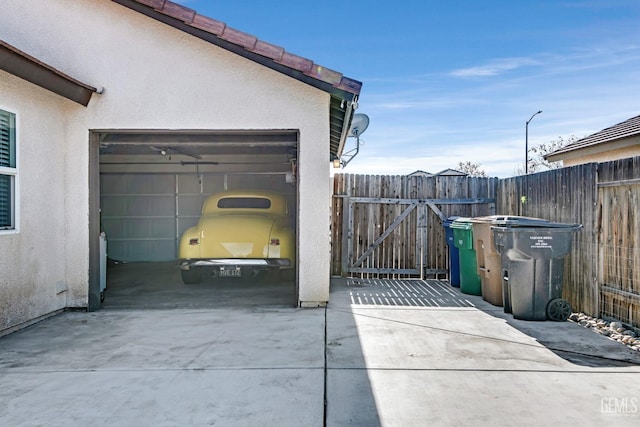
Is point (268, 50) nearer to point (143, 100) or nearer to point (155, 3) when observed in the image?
point (155, 3)

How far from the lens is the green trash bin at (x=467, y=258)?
870 cm

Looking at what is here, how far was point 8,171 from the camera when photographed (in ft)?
20.1

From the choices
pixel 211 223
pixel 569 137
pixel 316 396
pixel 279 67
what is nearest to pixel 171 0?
pixel 279 67

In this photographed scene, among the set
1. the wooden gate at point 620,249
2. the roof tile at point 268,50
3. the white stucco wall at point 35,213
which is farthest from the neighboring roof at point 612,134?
the white stucco wall at point 35,213

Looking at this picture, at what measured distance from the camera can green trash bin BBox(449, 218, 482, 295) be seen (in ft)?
28.6

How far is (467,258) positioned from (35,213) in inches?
267

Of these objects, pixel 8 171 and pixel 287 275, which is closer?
pixel 8 171

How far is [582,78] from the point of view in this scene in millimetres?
18203

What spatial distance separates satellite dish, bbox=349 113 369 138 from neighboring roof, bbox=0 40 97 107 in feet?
17.7

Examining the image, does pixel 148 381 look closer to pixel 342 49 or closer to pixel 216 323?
pixel 216 323

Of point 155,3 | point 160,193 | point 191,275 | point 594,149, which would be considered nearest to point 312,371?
point 155,3

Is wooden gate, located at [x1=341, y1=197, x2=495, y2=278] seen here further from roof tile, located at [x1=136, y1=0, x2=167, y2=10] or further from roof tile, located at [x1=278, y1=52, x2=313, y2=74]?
roof tile, located at [x1=136, y1=0, x2=167, y2=10]

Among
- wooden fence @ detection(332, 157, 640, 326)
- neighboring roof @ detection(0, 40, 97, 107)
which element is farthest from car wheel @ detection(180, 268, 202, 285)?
neighboring roof @ detection(0, 40, 97, 107)

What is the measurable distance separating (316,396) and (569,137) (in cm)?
3473
